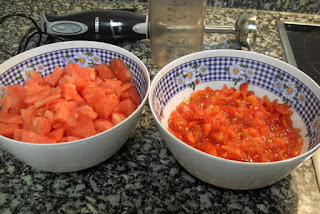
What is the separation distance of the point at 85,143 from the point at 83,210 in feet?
0.64

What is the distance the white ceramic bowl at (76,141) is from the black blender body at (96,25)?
279 mm

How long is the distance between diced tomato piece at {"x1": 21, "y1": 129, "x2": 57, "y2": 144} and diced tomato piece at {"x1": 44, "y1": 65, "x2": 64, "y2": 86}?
0.81ft

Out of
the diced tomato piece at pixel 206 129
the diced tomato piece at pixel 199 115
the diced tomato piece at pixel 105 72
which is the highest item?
the diced tomato piece at pixel 105 72

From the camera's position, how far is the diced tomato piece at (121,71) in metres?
1.07

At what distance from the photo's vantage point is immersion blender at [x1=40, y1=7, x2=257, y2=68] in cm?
127

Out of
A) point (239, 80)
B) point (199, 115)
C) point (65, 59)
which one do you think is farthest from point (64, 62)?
point (239, 80)

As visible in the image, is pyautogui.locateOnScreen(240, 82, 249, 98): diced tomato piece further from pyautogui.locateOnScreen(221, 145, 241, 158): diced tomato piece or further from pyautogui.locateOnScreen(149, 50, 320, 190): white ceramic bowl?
pyautogui.locateOnScreen(221, 145, 241, 158): diced tomato piece

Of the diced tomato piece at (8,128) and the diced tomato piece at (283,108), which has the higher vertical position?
the diced tomato piece at (8,128)

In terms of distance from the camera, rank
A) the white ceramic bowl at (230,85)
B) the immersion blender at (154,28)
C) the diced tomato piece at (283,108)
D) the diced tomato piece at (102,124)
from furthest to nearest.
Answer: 1. the immersion blender at (154,28)
2. the diced tomato piece at (283,108)
3. the diced tomato piece at (102,124)
4. the white ceramic bowl at (230,85)

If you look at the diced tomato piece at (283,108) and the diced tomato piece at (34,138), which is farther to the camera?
the diced tomato piece at (283,108)

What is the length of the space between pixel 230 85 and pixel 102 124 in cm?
50

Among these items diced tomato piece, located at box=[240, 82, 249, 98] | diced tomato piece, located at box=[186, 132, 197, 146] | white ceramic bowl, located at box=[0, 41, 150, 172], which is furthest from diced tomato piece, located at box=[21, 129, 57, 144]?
diced tomato piece, located at box=[240, 82, 249, 98]

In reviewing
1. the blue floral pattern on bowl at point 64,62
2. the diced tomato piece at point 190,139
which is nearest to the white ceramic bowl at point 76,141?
the blue floral pattern on bowl at point 64,62

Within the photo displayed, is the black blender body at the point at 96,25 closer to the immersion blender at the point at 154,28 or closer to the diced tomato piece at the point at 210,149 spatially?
the immersion blender at the point at 154,28
